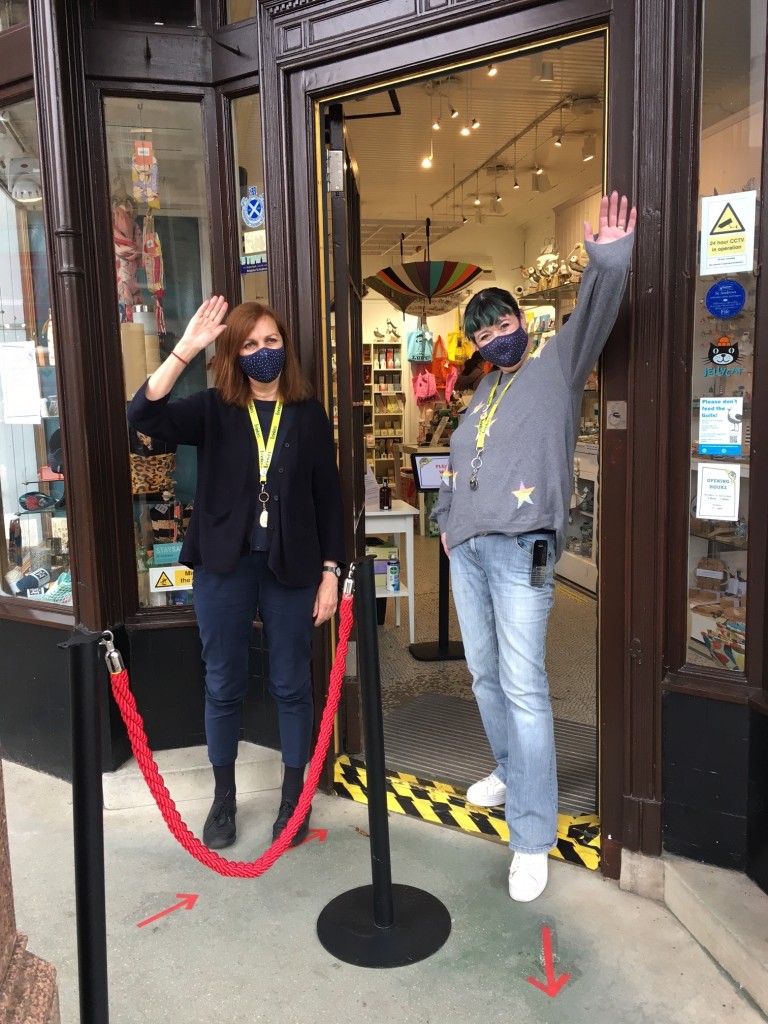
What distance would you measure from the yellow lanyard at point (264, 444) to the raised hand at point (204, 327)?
0.83ft

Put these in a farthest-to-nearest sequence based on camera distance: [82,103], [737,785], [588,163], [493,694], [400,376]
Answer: [400,376], [588,163], [82,103], [493,694], [737,785]

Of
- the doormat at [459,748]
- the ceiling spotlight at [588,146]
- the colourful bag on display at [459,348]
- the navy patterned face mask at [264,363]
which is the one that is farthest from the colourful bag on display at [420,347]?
the navy patterned face mask at [264,363]

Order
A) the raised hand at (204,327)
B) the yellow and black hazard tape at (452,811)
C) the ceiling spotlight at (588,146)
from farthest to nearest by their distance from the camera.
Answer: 1. the ceiling spotlight at (588,146)
2. the yellow and black hazard tape at (452,811)
3. the raised hand at (204,327)

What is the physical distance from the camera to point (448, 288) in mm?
7070

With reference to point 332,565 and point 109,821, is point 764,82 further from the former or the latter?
point 109,821

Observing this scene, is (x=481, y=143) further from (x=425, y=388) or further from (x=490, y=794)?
(x=490, y=794)

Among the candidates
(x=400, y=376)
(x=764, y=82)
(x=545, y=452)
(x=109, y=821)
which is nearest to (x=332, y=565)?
(x=545, y=452)

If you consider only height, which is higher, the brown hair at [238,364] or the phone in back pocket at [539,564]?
the brown hair at [238,364]

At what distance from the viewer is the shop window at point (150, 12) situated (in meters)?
2.88

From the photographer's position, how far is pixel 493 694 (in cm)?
253

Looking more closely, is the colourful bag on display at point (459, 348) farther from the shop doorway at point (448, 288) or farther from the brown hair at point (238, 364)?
the brown hair at point (238, 364)

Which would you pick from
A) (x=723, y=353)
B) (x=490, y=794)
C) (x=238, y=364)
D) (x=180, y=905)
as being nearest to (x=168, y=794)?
(x=180, y=905)

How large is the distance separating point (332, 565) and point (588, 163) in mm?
6896

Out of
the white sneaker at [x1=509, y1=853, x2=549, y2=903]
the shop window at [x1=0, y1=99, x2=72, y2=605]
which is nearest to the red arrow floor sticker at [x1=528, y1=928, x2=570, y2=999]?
the white sneaker at [x1=509, y1=853, x2=549, y2=903]
